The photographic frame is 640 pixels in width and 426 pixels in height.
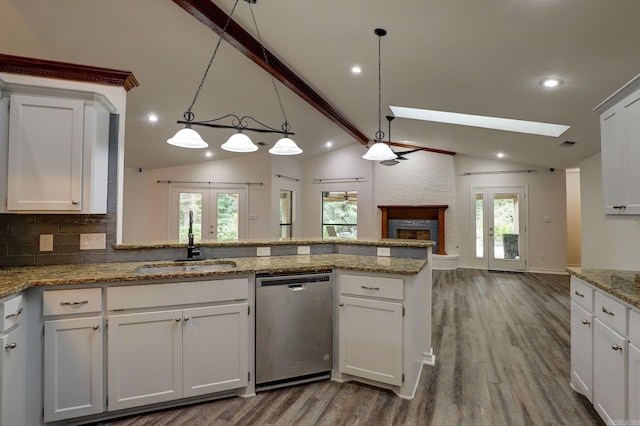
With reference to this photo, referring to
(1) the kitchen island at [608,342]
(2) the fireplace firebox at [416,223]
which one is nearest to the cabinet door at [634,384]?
(1) the kitchen island at [608,342]

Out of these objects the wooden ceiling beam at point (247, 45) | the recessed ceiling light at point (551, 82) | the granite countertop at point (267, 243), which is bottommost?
the granite countertop at point (267, 243)

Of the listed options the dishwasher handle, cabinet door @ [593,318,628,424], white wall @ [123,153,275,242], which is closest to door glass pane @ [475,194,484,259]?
white wall @ [123,153,275,242]

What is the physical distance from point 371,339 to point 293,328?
1.93 ft

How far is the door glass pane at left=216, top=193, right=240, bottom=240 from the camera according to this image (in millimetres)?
7281

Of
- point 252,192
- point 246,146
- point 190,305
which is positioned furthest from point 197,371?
point 252,192

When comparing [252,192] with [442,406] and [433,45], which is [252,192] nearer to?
[433,45]

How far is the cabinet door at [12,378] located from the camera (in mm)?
1548

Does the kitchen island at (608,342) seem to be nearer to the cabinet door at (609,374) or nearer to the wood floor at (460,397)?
the cabinet door at (609,374)

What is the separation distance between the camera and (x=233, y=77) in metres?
3.90

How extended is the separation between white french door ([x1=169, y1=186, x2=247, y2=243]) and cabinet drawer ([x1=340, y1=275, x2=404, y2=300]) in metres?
5.33

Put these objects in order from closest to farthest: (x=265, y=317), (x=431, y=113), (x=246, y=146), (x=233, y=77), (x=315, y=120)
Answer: (x=265, y=317) → (x=246, y=146) → (x=233, y=77) → (x=431, y=113) → (x=315, y=120)

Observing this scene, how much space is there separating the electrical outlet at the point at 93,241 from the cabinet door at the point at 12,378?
0.81 meters

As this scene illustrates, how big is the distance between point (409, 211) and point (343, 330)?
597 centimetres

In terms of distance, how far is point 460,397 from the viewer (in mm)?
2211
